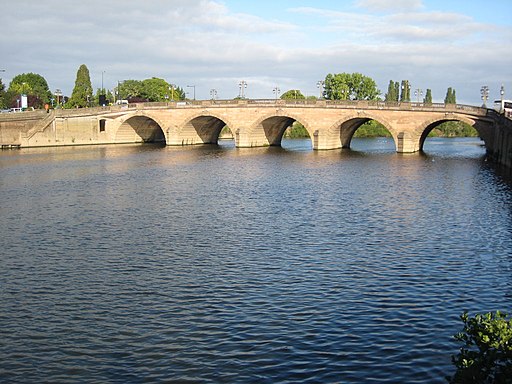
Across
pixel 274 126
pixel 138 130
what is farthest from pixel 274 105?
pixel 138 130

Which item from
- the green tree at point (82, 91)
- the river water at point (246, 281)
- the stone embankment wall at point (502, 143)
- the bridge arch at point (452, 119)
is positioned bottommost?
the river water at point (246, 281)

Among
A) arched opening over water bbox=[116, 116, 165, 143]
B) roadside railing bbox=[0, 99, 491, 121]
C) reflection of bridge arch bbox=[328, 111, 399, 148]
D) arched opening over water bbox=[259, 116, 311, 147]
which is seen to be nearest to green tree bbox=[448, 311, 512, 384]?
roadside railing bbox=[0, 99, 491, 121]

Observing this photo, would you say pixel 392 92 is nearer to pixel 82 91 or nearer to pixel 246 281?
pixel 82 91

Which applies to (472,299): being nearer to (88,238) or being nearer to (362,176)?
(88,238)

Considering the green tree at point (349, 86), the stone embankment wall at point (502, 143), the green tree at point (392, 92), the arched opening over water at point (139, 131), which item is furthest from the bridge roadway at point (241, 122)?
the green tree at point (392, 92)

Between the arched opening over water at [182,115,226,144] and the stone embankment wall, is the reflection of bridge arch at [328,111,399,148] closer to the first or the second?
the stone embankment wall

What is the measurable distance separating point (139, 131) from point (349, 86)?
62.0 metres

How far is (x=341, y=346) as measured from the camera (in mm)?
15312

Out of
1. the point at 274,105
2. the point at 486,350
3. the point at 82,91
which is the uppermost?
the point at 82,91

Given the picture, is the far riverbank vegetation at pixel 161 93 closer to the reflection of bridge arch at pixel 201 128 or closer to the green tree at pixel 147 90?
the green tree at pixel 147 90

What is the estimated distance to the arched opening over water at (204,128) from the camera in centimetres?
9725

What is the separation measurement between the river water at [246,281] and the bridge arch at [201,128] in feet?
170

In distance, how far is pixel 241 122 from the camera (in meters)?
89.5

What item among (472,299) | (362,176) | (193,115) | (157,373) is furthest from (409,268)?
(193,115)
